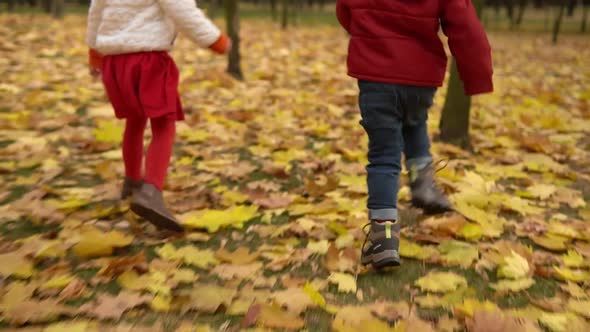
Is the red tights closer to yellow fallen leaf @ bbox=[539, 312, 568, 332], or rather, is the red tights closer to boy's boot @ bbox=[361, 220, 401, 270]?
boy's boot @ bbox=[361, 220, 401, 270]

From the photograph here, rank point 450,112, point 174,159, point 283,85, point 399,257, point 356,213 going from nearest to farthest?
1. point 399,257
2. point 356,213
3. point 174,159
4. point 450,112
5. point 283,85

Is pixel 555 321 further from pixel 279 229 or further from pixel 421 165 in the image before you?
pixel 279 229

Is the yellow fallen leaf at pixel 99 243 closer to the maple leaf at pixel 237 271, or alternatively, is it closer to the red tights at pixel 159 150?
the red tights at pixel 159 150

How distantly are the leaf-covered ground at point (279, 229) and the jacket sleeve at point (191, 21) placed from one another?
0.82 metres

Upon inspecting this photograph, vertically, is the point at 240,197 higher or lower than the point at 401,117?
lower

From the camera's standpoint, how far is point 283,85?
634cm

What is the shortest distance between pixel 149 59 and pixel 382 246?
128 centimetres

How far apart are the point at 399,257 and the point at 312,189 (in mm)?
923

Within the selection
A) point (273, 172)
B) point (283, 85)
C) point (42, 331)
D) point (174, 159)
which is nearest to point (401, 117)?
point (273, 172)

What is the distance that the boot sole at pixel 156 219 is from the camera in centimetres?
251

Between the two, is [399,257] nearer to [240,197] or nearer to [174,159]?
[240,197]

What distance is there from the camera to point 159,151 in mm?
2676

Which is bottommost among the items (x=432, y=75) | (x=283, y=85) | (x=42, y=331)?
(x=283, y=85)

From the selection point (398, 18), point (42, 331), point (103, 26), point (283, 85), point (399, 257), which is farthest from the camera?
point (283, 85)
